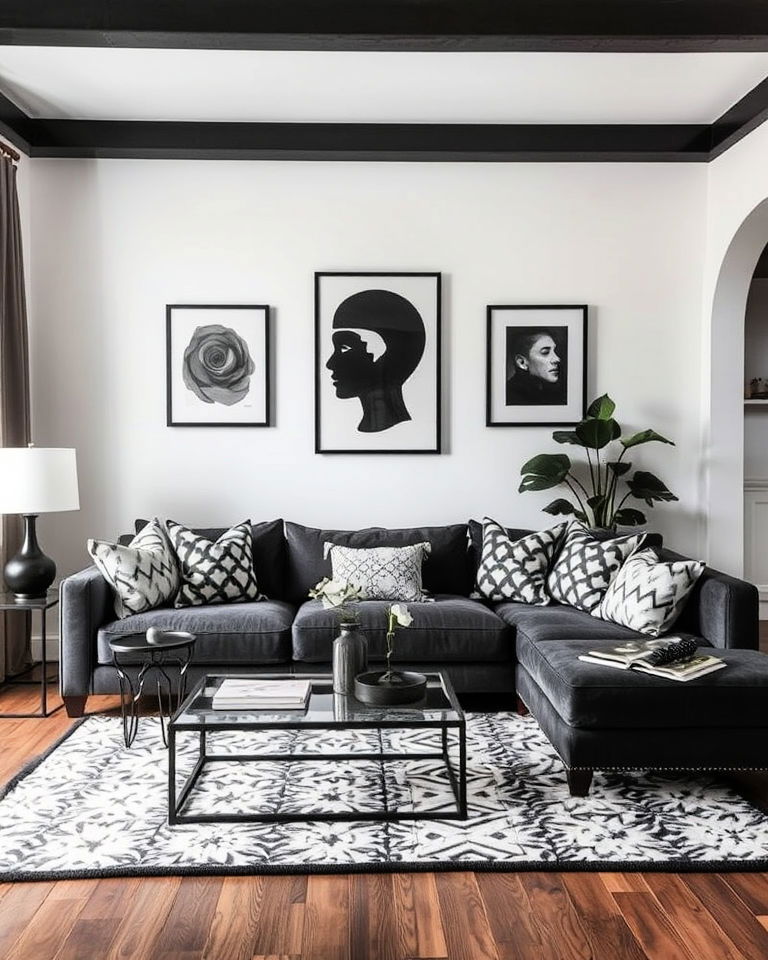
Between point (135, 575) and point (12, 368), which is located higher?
point (12, 368)

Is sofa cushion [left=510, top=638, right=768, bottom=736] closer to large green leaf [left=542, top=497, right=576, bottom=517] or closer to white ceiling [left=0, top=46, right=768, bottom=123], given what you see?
large green leaf [left=542, top=497, right=576, bottom=517]

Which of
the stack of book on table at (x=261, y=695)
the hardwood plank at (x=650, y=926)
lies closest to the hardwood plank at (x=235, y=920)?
the stack of book on table at (x=261, y=695)

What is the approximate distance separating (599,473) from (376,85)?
2.37 m

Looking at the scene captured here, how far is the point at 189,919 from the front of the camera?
230cm

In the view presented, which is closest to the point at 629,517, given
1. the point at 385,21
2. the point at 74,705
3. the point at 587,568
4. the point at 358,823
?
the point at 587,568

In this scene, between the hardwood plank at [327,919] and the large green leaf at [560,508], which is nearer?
the hardwood plank at [327,919]

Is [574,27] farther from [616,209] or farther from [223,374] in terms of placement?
[223,374]

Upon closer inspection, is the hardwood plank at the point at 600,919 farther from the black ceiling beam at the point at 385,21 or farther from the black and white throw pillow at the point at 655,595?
the black ceiling beam at the point at 385,21

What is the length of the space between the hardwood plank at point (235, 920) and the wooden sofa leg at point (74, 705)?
5.94ft

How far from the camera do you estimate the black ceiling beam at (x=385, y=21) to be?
3.09 meters

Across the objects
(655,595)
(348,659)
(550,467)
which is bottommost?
(348,659)

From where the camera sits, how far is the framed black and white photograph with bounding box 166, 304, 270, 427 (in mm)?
5086

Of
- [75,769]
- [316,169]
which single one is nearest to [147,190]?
[316,169]

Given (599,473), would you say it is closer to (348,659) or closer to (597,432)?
(597,432)
